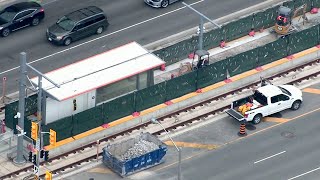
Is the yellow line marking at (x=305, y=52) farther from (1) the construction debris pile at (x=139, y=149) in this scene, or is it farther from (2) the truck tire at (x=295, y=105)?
(1) the construction debris pile at (x=139, y=149)

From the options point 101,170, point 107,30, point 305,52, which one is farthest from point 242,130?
point 107,30

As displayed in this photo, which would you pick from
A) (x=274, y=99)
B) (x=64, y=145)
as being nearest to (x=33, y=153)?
(x=64, y=145)

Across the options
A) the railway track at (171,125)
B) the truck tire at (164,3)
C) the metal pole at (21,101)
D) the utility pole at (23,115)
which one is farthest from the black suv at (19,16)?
the metal pole at (21,101)

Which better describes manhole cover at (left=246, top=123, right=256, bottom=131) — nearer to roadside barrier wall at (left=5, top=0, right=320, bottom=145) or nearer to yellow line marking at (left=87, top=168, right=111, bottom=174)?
roadside barrier wall at (left=5, top=0, right=320, bottom=145)

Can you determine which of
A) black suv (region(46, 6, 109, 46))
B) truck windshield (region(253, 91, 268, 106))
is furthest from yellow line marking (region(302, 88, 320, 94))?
black suv (region(46, 6, 109, 46))

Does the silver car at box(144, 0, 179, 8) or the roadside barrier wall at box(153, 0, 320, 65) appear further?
the silver car at box(144, 0, 179, 8)

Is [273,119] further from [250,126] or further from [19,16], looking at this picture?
[19,16]
